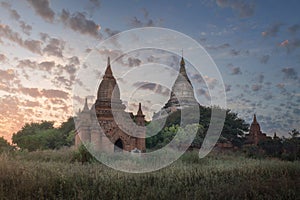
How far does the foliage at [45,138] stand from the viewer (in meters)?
32.1

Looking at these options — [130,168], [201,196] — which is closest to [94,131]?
[130,168]

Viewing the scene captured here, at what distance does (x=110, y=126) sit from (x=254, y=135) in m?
15.9

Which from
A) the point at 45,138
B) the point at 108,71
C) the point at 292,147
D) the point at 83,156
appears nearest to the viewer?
the point at 83,156

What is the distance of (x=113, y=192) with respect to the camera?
25.0 ft

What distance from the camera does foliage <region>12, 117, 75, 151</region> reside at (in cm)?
3212

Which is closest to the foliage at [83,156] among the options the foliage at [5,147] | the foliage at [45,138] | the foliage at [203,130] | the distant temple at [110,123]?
the foliage at [5,147]

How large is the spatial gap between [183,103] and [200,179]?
109ft

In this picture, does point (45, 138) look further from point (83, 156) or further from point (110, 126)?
point (83, 156)

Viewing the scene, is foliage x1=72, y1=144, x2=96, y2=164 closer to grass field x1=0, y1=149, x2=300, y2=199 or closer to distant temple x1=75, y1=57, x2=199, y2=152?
grass field x1=0, y1=149, x2=300, y2=199

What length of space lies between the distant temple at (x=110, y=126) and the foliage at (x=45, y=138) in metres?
5.92

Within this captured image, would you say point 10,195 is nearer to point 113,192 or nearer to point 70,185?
point 70,185

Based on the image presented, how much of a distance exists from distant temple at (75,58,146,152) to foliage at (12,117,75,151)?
19.4ft

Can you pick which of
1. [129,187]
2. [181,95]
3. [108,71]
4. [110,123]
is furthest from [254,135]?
[129,187]

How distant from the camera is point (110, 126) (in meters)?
25.8
